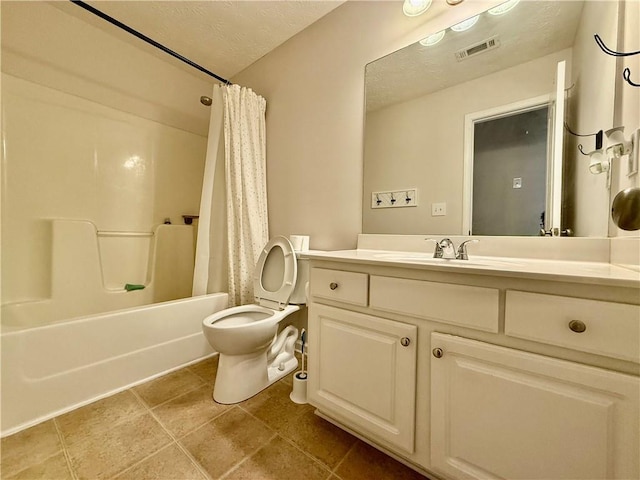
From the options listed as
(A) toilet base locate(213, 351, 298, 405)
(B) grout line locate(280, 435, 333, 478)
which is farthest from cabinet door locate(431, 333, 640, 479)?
(A) toilet base locate(213, 351, 298, 405)

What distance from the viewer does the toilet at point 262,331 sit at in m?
1.25

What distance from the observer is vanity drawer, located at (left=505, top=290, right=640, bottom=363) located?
0.54 m

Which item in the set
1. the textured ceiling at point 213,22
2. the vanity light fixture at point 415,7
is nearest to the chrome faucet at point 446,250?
the vanity light fixture at point 415,7

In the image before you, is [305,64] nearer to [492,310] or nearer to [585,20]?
[585,20]

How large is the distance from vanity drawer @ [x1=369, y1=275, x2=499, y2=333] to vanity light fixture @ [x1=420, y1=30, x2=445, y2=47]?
131cm

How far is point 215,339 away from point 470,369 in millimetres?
1092

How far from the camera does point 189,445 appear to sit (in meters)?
1.02

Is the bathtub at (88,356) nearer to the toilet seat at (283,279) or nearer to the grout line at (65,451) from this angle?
the grout line at (65,451)

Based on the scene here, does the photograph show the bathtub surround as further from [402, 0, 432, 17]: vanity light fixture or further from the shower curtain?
[402, 0, 432, 17]: vanity light fixture

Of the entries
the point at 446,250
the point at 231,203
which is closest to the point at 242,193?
the point at 231,203

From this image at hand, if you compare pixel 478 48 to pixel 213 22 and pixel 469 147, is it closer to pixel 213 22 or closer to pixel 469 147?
pixel 469 147

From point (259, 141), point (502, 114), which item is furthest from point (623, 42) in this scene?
point (259, 141)

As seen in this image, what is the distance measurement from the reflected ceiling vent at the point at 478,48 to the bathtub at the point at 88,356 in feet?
6.89

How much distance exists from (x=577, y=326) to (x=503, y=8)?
141cm
